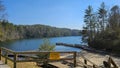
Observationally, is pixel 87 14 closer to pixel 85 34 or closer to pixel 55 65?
pixel 85 34

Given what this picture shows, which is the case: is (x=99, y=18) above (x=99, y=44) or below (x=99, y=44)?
above

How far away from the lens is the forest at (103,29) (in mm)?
48466

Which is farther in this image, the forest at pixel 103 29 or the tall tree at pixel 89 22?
the tall tree at pixel 89 22

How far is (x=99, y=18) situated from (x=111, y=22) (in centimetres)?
1254

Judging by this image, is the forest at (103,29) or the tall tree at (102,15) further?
the tall tree at (102,15)

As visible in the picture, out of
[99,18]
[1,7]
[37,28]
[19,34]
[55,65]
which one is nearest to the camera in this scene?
[55,65]

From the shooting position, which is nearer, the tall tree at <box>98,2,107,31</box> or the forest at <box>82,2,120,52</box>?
the forest at <box>82,2,120,52</box>

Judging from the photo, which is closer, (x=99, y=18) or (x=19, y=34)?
(x=99, y=18)

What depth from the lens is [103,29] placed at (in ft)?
223

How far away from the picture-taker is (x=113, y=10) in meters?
66.4

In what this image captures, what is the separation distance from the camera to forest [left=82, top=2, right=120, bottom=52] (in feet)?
159

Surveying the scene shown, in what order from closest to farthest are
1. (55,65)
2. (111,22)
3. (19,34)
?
(55,65) < (111,22) < (19,34)

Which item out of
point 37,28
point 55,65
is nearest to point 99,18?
point 55,65

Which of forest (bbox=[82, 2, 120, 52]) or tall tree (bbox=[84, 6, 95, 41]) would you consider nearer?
forest (bbox=[82, 2, 120, 52])
